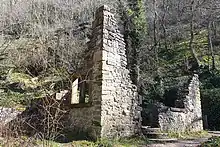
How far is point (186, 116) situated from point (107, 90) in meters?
5.25

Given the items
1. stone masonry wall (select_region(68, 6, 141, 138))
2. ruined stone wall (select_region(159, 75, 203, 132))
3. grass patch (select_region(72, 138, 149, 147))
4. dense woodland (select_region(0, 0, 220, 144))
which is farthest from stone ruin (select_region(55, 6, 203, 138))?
dense woodland (select_region(0, 0, 220, 144))

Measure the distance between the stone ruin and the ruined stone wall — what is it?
201cm

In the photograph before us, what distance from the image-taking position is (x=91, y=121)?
6625mm

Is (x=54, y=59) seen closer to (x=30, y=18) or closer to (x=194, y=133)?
(x=30, y=18)

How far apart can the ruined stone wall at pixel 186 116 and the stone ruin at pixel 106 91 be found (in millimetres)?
2014

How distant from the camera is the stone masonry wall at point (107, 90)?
259 inches

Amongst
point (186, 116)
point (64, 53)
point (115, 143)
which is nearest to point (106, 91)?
point (115, 143)

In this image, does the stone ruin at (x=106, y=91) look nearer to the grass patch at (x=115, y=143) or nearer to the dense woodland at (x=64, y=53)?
the grass patch at (x=115, y=143)

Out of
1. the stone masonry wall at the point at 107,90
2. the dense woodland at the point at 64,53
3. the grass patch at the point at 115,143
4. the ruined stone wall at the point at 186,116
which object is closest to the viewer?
the grass patch at the point at 115,143

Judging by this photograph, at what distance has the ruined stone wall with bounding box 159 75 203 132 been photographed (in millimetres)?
9406

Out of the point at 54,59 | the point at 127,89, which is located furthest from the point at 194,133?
the point at 54,59

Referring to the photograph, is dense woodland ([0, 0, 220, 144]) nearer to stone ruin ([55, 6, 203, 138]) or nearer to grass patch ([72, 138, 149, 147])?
stone ruin ([55, 6, 203, 138])

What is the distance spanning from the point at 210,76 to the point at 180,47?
21.0 feet

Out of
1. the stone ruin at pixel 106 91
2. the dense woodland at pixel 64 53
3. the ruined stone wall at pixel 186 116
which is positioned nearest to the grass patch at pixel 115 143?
the stone ruin at pixel 106 91
